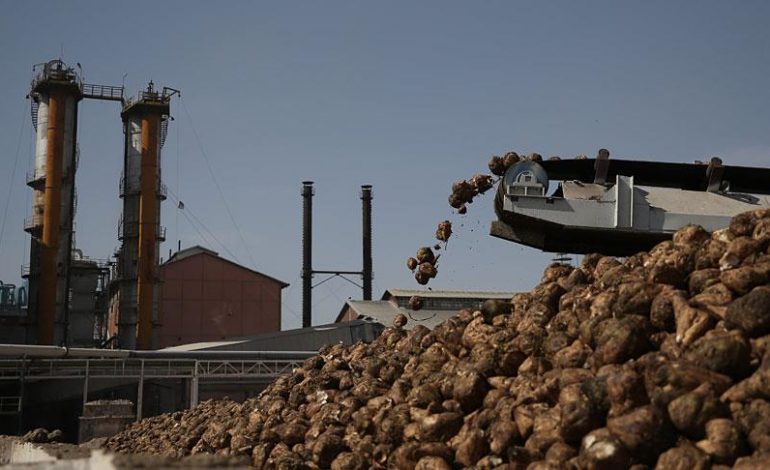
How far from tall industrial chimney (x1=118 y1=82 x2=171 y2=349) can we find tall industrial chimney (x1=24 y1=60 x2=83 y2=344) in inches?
97.6

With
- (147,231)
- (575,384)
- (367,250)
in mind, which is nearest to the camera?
(575,384)

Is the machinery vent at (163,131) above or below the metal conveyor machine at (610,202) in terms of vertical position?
above

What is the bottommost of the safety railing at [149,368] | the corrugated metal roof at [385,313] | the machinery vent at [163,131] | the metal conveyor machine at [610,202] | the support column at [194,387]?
the support column at [194,387]

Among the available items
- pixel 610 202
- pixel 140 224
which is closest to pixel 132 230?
pixel 140 224

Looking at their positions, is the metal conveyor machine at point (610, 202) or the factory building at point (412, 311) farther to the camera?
the factory building at point (412, 311)

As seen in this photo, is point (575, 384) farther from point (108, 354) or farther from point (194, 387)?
point (108, 354)

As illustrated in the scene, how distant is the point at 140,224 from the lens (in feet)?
125

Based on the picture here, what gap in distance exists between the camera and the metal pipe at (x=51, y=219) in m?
36.0

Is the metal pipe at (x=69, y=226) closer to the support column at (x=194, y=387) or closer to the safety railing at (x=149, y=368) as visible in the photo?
the safety railing at (x=149, y=368)

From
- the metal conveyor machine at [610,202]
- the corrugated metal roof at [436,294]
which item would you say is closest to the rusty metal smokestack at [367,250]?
the corrugated metal roof at [436,294]

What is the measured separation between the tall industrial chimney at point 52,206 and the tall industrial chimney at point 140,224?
97.6 inches

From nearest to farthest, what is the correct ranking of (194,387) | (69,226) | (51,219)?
(194,387) → (51,219) → (69,226)

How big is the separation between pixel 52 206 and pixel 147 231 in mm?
4246

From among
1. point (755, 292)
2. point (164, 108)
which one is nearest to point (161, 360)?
point (164, 108)
